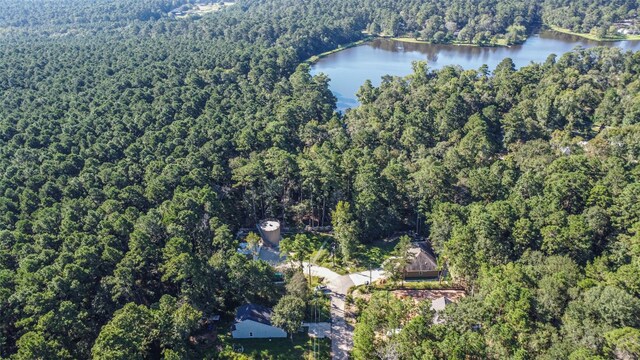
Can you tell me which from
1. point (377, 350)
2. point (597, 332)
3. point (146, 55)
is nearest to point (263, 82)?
point (146, 55)

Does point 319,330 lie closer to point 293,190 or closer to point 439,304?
point 439,304

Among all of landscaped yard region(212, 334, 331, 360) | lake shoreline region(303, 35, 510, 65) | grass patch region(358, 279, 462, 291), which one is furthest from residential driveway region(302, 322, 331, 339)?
lake shoreline region(303, 35, 510, 65)

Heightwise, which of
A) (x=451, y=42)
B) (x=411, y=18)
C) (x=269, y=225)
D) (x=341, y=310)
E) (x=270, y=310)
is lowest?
(x=341, y=310)

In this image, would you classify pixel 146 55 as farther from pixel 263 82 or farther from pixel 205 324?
pixel 205 324

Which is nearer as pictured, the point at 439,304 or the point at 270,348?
the point at 270,348

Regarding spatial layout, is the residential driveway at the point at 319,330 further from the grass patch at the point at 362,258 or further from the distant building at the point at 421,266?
the distant building at the point at 421,266

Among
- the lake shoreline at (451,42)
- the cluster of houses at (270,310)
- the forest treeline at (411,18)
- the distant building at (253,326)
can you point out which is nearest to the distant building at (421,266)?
the cluster of houses at (270,310)

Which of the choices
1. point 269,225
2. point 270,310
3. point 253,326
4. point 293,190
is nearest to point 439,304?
point 270,310
